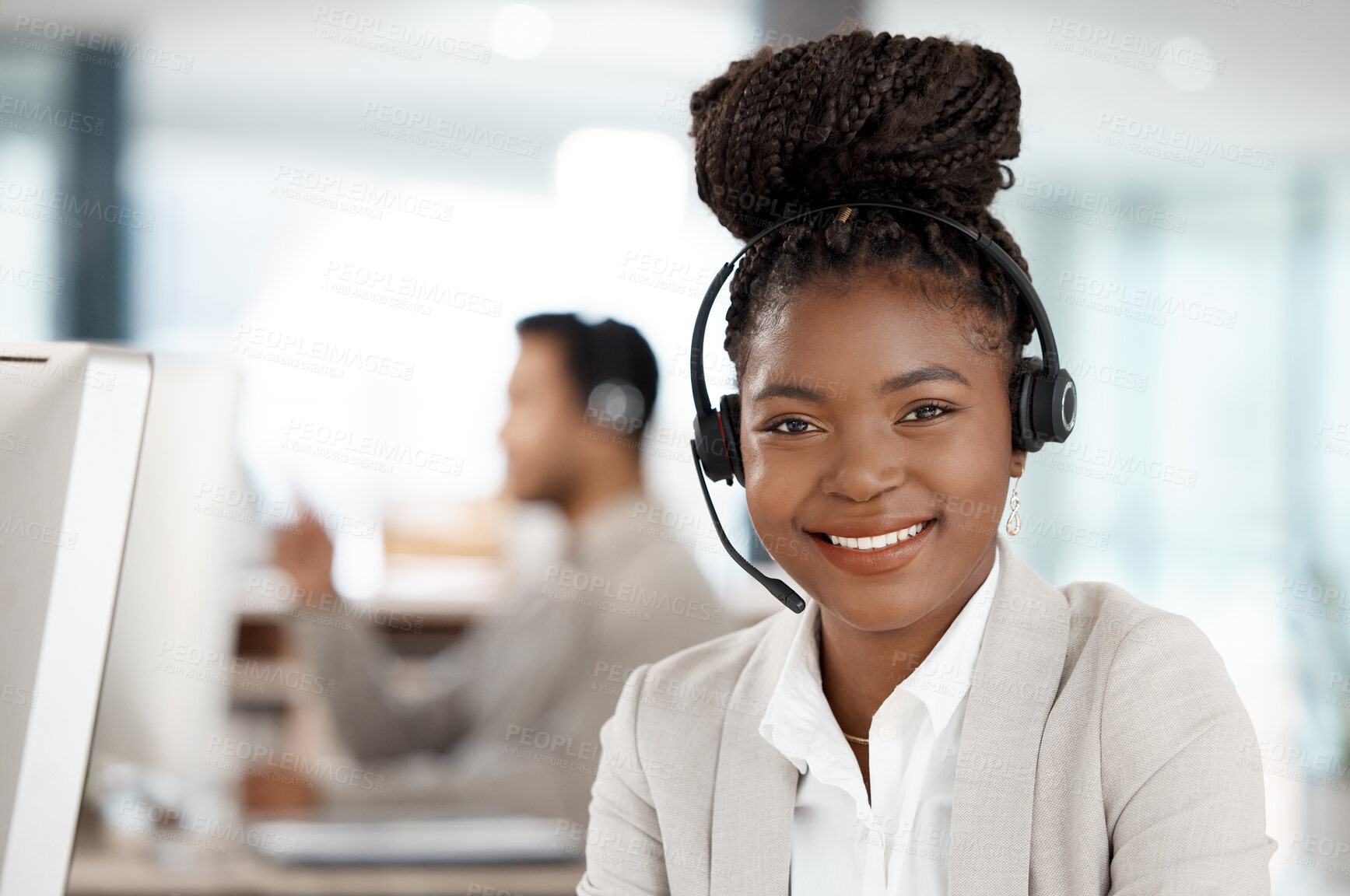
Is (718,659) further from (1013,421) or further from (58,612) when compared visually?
(58,612)

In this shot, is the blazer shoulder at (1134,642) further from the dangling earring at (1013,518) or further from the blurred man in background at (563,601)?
the blurred man in background at (563,601)

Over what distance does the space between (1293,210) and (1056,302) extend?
1010 mm

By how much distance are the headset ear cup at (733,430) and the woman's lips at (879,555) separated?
14cm

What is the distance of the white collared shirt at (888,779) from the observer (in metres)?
0.92

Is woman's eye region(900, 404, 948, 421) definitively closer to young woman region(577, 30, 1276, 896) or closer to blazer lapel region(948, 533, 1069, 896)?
young woman region(577, 30, 1276, 896)

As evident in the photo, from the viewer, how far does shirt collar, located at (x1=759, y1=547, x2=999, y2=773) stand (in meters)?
0.94

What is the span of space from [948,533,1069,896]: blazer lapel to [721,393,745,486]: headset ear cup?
0.87 ft

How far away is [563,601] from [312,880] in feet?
2.83

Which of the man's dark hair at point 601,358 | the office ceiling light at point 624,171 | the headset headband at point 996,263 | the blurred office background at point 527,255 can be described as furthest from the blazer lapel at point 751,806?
the blurred office background at point 527,255

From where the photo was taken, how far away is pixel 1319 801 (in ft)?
5.60

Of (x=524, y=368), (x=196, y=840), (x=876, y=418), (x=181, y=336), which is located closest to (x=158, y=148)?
(x=181, y=336)

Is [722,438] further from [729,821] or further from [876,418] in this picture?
[729,821]

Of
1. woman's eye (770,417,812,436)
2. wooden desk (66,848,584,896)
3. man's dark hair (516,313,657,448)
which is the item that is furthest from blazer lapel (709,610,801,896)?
man's dark hair (516,313,657,448)

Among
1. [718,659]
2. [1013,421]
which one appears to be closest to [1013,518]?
[1013,421]
